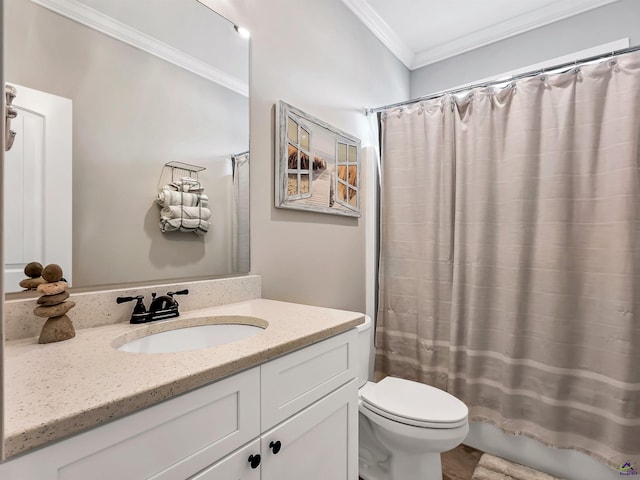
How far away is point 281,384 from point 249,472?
192 millimetres

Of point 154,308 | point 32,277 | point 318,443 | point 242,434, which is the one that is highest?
point 32,277

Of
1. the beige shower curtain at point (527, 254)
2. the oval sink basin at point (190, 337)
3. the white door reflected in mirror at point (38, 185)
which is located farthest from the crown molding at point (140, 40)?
the beige shower curtain at point (527, 254)

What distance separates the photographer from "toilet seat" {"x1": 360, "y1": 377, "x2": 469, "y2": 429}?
1399 mm

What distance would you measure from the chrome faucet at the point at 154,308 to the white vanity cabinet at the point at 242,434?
1.51 feet

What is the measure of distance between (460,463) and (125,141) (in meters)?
2.19

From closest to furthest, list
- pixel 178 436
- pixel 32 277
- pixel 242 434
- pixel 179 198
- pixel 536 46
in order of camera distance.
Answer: pixel 178 436 < pixel 242 434 < pixel 32 277 < pixel 179 198 < pixel 536 46

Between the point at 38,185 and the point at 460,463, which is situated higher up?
the point at 38,185

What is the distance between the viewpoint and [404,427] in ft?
4.64

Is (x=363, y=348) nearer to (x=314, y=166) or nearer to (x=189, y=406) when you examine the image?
(x=314, y=166)

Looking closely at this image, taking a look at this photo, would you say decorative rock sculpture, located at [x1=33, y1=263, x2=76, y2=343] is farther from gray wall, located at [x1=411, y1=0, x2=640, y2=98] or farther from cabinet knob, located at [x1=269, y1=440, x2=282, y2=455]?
gray wall, located at [x1=411, y1=0, x2=640, y2=98]

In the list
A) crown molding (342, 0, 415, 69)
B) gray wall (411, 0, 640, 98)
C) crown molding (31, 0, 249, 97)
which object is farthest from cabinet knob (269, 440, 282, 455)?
gray wall (411, 0, 640, 98)

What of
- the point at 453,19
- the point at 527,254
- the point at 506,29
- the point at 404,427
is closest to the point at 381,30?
the point at 453,19

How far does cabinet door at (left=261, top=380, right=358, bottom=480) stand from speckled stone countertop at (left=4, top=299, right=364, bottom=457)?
20cm

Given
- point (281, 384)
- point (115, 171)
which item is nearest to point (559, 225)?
point (281, 384)
